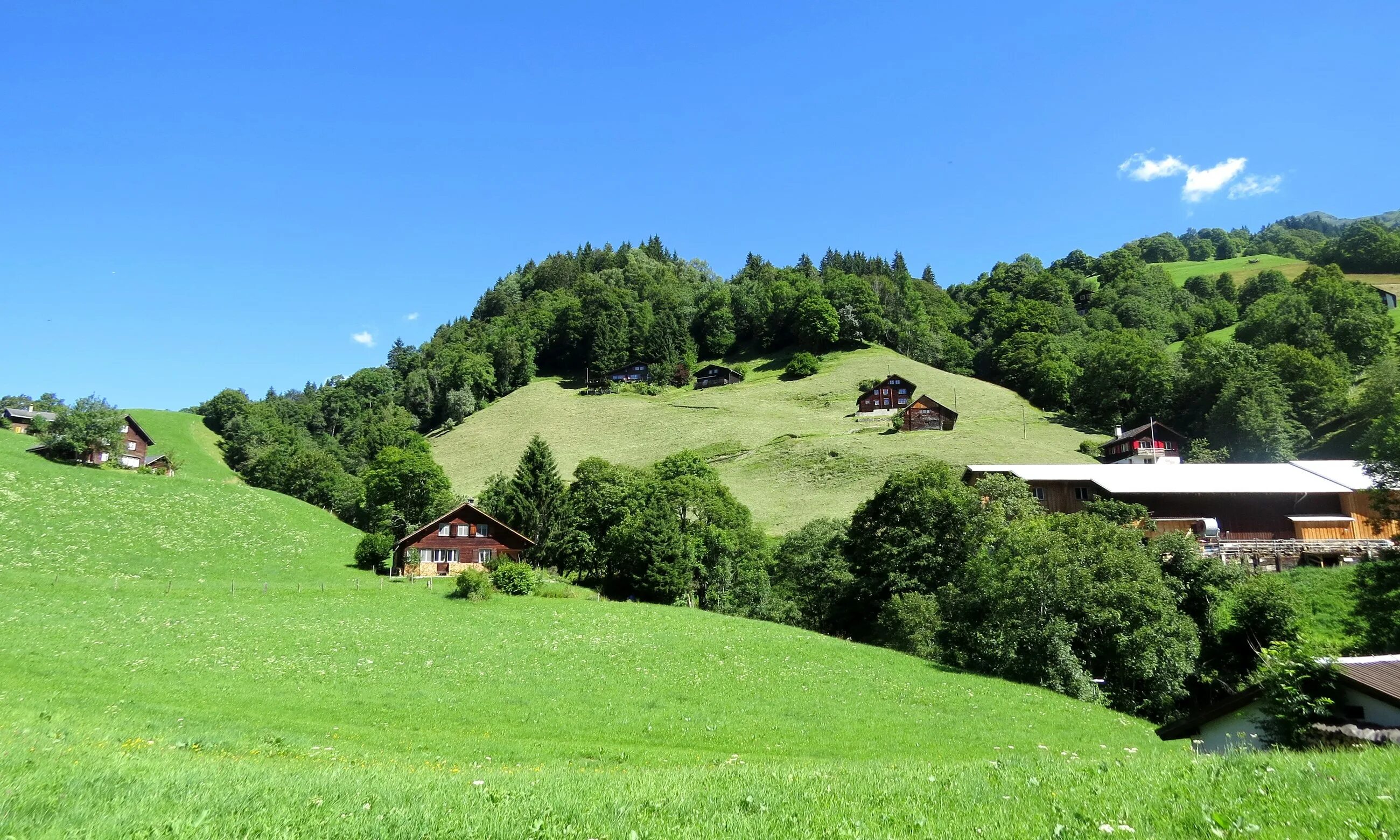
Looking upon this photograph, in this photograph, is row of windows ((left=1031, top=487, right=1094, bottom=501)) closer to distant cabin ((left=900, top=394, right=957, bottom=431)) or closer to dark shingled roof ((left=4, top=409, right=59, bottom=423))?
distant cabin ((left=900, top=394, right=957, bottom=431))

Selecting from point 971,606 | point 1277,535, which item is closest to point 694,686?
point 971,606

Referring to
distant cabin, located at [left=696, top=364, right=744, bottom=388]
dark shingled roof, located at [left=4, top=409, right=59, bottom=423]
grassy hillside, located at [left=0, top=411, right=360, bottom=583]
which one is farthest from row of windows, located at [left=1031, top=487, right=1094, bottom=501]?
dark shingled roof, located at [left=4, top=409, right=59, bottom=423]

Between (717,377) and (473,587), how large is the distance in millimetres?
103875

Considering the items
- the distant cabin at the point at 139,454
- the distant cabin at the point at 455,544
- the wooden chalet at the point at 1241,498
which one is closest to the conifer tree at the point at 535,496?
the distant cabin at the point at 455,544

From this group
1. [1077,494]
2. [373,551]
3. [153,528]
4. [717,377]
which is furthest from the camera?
[717,377]

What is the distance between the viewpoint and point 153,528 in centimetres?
5684

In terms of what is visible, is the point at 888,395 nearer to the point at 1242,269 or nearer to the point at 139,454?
the point at 139,454

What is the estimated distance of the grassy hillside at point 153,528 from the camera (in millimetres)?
49562

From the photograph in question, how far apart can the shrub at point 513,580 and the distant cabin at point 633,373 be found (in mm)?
107143

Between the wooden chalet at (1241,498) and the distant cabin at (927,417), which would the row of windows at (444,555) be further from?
the distant cabin at (927,417)

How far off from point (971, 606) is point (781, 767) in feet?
98.8

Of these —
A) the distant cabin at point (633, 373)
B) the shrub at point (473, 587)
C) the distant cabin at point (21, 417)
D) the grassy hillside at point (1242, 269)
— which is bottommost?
the shrub at point (473, 587)

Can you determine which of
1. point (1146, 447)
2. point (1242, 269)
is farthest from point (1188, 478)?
point (1242, 269)

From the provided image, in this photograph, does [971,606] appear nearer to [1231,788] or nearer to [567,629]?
[567,629]
